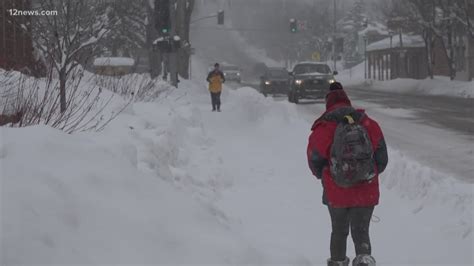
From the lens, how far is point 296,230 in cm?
748

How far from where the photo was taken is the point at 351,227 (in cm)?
525

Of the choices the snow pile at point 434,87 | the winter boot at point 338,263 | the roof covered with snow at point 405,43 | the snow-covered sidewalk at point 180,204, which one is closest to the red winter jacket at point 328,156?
the winter boot at point 338,263

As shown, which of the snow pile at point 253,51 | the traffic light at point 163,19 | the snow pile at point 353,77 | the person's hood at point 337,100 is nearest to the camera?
the person's hood at point 337,100

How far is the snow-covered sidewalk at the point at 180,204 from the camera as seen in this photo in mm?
4062

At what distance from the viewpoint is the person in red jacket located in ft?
16.5

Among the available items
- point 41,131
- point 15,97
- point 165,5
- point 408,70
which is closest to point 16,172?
point 41,131

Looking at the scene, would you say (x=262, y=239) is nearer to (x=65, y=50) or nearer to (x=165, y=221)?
(x=165, y=221)

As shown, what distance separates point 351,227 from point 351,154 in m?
0.70

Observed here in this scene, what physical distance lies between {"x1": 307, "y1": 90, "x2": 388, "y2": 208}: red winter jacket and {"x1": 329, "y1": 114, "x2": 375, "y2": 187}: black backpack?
82 mm

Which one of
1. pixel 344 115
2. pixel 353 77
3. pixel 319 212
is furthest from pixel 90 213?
pixel 353 77

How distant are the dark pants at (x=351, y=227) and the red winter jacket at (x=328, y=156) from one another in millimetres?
73

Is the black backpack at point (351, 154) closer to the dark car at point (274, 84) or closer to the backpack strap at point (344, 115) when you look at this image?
the backpack strap at point (344, 115)

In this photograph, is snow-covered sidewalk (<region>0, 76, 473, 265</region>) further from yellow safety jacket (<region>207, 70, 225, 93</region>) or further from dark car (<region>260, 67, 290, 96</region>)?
dark car (<region>260, 67, 290, 96</region>)

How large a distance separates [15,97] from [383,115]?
16658 mm
